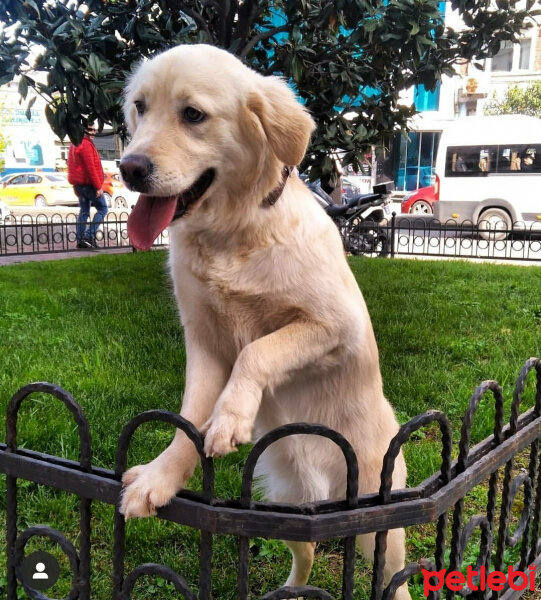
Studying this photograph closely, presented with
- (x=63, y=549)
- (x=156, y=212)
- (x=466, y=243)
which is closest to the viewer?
(x=63, y=549)

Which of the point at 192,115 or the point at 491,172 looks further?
the point at 491,172

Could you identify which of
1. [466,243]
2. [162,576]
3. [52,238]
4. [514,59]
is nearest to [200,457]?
[162,576]

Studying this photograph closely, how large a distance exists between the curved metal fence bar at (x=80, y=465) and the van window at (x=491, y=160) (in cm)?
1656

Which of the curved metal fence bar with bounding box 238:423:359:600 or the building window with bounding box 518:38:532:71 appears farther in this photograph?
the building window with bounding box 518:38:532:71

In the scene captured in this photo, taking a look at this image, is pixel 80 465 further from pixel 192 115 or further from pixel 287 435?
pixel 192 115

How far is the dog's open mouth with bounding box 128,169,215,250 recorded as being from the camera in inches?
68.1

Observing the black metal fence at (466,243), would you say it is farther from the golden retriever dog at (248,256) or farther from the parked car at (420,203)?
the golden retriever dog at (248,256)

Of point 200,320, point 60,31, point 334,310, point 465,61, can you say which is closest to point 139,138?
point 200,320

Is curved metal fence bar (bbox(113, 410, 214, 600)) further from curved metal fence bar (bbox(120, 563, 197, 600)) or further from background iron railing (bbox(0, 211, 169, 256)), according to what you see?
background iron railing (bbox(0, 211, 169, 256))

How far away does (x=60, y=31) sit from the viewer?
11.8ft

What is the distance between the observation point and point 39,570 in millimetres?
1523

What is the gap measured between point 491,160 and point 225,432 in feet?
54.5

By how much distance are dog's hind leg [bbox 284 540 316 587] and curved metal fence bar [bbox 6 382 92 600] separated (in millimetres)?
807

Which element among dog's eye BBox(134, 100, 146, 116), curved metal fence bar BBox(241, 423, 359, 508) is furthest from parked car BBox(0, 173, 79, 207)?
curved metal fence bar BBox(241, 423, 359, 508)
